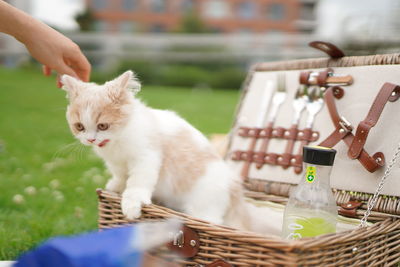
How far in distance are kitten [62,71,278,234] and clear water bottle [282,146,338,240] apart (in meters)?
0.32

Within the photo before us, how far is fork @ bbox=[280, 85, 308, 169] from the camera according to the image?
1.72 m

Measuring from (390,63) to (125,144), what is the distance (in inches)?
37.1

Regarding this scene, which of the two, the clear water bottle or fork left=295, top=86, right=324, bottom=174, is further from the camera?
fork left=295, top=86, right=324, bottom=174

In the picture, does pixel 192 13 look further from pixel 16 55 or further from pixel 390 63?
pixel 390 63

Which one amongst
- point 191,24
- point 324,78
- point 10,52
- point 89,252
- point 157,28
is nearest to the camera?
point 89,252

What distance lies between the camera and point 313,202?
116 cm

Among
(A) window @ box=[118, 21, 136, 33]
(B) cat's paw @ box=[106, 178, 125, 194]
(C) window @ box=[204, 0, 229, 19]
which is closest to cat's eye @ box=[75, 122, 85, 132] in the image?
(B) cat's paw @ box=[106, 178, 125, 194]

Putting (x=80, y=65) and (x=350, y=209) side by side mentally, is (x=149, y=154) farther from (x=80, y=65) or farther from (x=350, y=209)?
(x=350, y=209)

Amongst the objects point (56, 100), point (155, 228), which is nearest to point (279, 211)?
point (155, 228)

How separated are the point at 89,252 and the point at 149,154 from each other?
64cm

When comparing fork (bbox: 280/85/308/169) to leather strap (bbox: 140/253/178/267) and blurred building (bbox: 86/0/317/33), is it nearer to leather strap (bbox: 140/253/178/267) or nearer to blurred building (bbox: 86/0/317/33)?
leather strap (bbox: 140/253/178/267)

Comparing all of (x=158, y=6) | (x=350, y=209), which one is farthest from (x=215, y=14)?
(x=350, y=209)

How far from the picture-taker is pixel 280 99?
1.87m

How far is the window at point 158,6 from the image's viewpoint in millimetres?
25141
